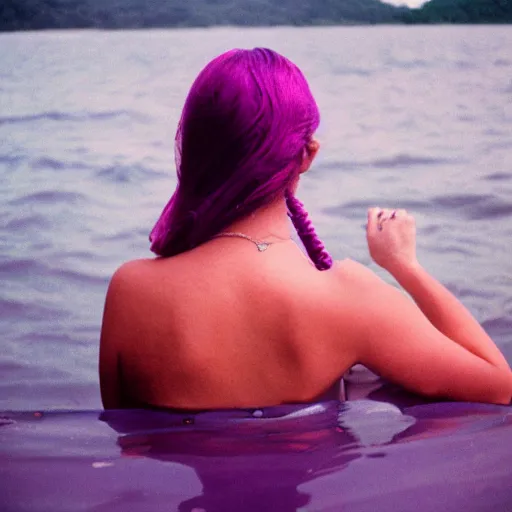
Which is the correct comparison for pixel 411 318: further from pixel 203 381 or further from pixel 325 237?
pixel 325 237

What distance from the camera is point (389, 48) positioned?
4902 millimetres

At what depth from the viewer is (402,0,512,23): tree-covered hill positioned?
293cm

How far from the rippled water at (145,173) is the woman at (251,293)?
93 centimetres

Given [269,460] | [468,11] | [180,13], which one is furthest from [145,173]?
[269,460]

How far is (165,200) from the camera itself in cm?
361

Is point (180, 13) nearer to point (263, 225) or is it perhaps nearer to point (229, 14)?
point (229, 14)

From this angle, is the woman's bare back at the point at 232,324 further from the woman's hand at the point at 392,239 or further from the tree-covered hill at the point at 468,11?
the tree-covered hill at the point at 468,11

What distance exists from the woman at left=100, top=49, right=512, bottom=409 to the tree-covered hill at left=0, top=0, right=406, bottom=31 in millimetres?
2039

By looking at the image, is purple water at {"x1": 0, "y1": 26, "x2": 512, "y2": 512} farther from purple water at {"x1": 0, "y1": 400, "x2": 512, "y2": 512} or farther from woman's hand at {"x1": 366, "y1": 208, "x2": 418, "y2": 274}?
woman's hand at {"x1": 366, "y1": 208, "x2": 418, "y2": 274}

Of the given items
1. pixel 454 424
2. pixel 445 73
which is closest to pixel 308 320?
pixel 454 424

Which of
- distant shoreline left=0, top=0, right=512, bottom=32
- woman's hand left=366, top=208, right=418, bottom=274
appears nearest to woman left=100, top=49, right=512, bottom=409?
woman's hand left=366, top=208, right=418, bottom=274

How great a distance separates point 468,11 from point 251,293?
7.66 feet

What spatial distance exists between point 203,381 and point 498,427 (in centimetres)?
40

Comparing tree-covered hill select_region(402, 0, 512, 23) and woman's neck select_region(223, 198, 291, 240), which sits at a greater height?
tree-covered hill select_region(402, 0, 512, 23)
